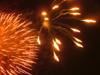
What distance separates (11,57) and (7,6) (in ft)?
4.15

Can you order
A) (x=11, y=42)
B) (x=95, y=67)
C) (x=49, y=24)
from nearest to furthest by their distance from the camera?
1. (x=11, y=42)
2. (x=49, y=24)
3. (x=95, y=67)

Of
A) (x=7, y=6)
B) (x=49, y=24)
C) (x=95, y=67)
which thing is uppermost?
(x=7, y=6)

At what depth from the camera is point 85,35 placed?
137 inches

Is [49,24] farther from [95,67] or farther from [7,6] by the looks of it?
[95,67]

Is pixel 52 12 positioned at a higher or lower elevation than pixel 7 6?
lower

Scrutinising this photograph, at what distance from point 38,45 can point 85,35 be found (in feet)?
4.07

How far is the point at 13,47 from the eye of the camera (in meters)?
2.99

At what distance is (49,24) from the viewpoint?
3205 mm

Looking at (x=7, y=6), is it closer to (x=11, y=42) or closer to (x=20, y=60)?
(x=11, y=42)

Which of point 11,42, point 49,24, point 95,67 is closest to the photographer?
point 11,42

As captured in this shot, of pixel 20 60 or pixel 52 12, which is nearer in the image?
pixel 20 60

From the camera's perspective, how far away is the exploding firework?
9.82 ft

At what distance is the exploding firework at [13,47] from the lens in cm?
299

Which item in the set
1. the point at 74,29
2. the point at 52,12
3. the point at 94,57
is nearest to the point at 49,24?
the point at 52,12
